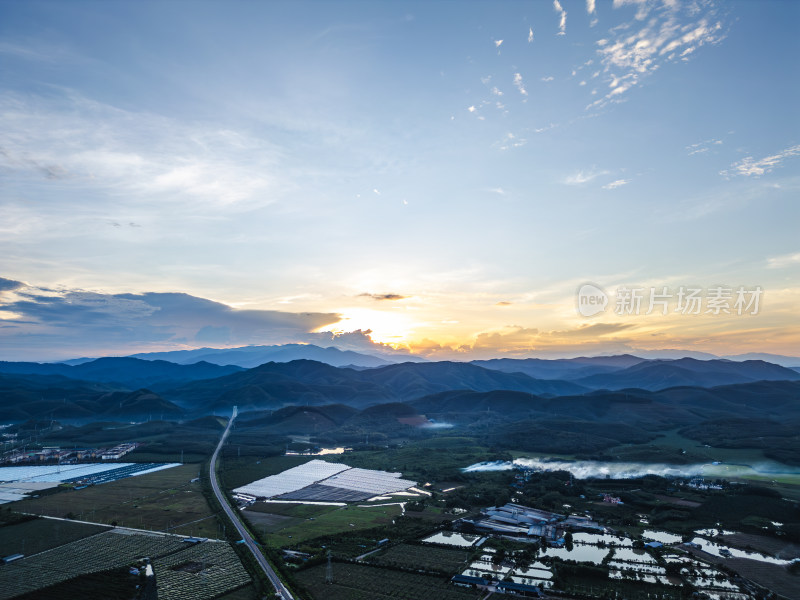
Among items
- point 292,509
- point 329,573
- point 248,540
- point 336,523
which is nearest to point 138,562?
point 248,540

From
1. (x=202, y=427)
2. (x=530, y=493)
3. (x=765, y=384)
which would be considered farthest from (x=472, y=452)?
(x=765, y=384)

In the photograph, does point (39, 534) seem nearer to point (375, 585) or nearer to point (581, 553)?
point (375, 585)

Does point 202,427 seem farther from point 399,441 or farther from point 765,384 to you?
point 765,384

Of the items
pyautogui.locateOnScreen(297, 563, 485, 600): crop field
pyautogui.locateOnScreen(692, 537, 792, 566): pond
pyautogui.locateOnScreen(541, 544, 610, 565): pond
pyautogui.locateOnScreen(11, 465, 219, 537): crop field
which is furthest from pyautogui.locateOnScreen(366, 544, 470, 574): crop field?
pyautogui.locateOnScreen(692, 537, 792, 566): pond

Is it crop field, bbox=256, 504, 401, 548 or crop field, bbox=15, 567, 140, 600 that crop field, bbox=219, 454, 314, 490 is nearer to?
crop field, bbox=256, 504, 401, 548

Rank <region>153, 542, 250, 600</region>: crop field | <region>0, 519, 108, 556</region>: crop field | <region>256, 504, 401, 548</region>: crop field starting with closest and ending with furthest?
<region>153, 542, 250, 600</region>: crop field < <region>0, 519, 108, 556</region>: crop field < <region>256, 504, 401, 548</region>: crop field
